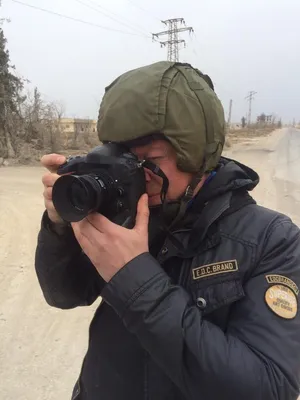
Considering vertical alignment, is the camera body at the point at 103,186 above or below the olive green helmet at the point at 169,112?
below

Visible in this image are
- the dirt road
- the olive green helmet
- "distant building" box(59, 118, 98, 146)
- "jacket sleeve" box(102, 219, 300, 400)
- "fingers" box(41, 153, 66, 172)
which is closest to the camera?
"jacket sleeve" box(102, 219, 300, 400)

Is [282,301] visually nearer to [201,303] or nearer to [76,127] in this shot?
[201,303]

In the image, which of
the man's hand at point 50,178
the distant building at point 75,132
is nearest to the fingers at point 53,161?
the man's hand at point 50,178

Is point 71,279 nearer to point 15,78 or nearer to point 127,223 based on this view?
point 127,223

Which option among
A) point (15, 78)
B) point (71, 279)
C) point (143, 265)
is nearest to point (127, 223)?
point (143, 265)

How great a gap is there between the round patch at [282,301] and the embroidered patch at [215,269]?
0.31 ft

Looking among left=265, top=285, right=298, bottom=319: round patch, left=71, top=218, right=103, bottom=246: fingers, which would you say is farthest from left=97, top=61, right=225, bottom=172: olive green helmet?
left=265, top=285, right=298, bottom=319: round patch

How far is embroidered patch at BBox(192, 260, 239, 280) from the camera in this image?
38.1 inches

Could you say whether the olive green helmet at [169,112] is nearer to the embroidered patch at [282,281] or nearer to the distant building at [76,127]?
the embroidered patch at [282,281]

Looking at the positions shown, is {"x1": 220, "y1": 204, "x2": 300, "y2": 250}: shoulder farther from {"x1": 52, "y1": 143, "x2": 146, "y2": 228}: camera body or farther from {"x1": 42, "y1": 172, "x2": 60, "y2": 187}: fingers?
{"x1": 42, "y1": 172, "x2": 60, "y2": 187}: fingers

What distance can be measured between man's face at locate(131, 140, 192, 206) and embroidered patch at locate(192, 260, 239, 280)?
21 centimetres

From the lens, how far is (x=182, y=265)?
1.05 metres

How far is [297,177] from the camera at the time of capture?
12742 mm

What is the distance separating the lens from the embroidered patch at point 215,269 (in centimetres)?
97
